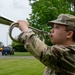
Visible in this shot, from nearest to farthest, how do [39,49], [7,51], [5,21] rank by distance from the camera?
1. [39,49]
2. [5,21]
3. [7,51]

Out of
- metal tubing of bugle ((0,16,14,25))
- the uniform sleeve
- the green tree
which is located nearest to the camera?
the uniform sleeve

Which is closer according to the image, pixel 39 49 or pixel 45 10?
pixel 39 49

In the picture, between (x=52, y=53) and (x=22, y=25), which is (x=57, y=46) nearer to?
(x=52, y=53)

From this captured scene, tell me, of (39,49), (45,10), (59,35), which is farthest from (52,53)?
(45,10)

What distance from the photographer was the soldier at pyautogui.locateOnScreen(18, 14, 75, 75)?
8.68 ft

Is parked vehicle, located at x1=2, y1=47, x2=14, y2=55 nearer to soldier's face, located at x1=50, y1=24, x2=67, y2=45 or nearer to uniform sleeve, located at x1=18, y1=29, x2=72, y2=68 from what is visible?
soldier's face, located at x1=50, y1=24, x2=67, y2=45

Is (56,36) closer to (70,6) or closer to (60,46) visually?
(60,46)

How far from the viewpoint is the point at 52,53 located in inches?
105

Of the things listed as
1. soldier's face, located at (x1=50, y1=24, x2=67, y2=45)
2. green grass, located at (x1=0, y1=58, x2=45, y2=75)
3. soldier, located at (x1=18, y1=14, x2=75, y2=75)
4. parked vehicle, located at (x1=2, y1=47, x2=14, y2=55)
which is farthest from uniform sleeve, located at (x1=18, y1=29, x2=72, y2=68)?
parked vehicle, located at (x1=2, y1=47, x2=14, y2=55)

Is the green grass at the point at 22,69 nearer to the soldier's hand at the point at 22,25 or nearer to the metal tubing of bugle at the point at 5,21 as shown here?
the metal tubing of bugle at the point at 5,21

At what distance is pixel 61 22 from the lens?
115 inches

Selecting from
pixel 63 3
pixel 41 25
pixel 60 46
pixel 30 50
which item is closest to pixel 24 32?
pixel 30 50

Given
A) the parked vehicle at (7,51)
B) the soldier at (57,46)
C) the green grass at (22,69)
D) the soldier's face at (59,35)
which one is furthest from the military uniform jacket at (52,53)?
the parked vehicle at (7,51)

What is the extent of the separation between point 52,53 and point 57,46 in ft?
0.37
